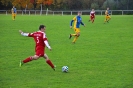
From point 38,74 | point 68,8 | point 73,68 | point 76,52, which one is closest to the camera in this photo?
point 38,74

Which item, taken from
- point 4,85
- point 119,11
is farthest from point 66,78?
point 119,11

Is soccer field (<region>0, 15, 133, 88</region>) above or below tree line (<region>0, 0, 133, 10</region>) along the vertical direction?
below

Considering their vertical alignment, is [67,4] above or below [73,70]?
above

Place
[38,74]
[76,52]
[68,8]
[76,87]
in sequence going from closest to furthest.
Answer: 1. [76,87]
2. [38,74]
3. [76,52]
4. [68,8]

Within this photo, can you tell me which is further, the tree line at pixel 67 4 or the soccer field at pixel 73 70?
the tree line at pixel 67 4

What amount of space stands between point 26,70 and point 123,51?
21.4 feet

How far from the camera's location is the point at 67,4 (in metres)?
81.0

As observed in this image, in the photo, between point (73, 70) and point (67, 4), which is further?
point (67, 4)

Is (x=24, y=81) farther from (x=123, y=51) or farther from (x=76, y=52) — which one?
(x=123, y=51)

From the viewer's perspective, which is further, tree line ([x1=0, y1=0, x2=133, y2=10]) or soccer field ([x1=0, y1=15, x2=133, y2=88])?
tree line ([x1=0, y1=0, x2=133, y2=10])

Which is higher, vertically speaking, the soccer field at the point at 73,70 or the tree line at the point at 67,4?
the tree line at the point at 67,4

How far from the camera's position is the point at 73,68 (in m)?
11.9

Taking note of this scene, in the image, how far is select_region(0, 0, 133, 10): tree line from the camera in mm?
75812

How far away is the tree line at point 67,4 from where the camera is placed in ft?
249
